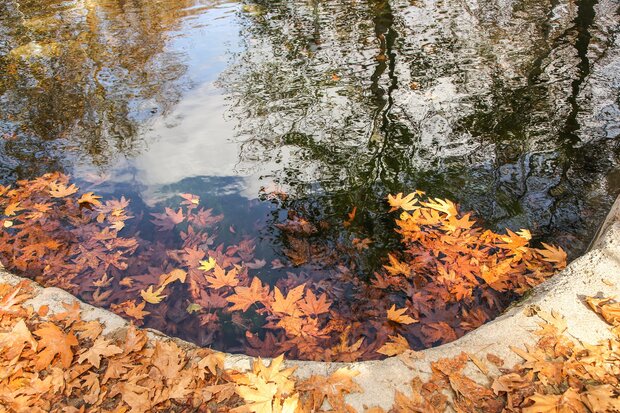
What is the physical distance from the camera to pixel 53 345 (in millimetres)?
2818

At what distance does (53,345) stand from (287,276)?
196cm

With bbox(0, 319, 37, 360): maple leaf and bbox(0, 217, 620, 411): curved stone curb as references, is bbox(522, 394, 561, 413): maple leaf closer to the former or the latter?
bbox(0, 217, 620, 411): curved stone curb

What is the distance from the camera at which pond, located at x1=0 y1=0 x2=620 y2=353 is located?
4.60 metres

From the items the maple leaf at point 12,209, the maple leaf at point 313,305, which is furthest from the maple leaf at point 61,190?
the maple leaf at point 313,305

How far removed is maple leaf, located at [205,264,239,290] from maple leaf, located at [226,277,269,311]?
17 centimetres

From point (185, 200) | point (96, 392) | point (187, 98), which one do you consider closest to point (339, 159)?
point (185, 200)

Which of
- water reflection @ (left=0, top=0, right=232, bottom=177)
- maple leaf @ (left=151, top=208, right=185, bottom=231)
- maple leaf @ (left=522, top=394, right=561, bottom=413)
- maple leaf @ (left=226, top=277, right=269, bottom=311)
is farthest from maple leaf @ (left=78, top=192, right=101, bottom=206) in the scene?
maple leaf @ (left=522, top=394, right=561, bottom=413)

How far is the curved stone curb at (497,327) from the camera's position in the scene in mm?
2596

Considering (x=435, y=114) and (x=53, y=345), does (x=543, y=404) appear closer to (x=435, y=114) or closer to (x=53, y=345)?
(x=53, y=345)

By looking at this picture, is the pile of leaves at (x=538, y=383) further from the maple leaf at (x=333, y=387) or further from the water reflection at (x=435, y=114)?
the water reflection at (x=435, y=114)

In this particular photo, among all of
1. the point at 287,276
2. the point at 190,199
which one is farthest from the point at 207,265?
the point at 190,199

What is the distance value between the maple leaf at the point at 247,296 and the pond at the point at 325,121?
28cm

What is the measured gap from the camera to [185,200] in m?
Result: 4.94

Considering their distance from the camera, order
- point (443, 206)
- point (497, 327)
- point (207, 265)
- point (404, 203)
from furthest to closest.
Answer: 1. point (404, 203)
2. point (443, 206)
3. point (207, 265)
4. point (497, 327)
